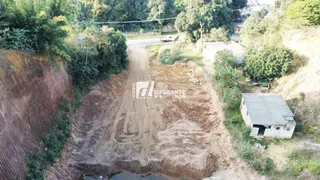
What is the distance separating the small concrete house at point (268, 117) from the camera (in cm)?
1419

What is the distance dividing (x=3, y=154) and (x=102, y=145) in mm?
5833

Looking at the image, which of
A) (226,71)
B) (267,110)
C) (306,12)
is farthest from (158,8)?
(267,110)

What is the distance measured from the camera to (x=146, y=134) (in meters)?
16.3

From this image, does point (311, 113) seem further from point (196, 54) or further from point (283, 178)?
point (196, 54)

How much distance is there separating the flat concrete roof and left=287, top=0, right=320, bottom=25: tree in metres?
7.65

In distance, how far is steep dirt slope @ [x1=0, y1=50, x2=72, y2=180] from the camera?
10414 mm

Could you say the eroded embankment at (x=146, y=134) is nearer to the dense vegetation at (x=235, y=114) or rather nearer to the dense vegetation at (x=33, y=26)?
the dense vegetation at (x=235, y=114)

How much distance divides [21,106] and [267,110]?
42.3 ft

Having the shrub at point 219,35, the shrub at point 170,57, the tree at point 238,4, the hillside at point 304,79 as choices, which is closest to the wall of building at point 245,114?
the hillside at point 304,79

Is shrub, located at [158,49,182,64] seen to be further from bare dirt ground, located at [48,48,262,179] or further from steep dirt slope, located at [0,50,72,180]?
steep dirt slope, located at [0,50,72,180]

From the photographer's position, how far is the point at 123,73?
23.8 meters

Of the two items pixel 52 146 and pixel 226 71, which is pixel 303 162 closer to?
pixel 226 71

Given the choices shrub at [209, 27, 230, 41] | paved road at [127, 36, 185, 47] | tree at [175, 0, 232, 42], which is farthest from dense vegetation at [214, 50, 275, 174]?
paved road at [127, 36, 185, 47]

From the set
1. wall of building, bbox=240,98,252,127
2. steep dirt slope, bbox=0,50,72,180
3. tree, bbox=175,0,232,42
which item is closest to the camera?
steep dirt slope, bbox=0,50,72,180
